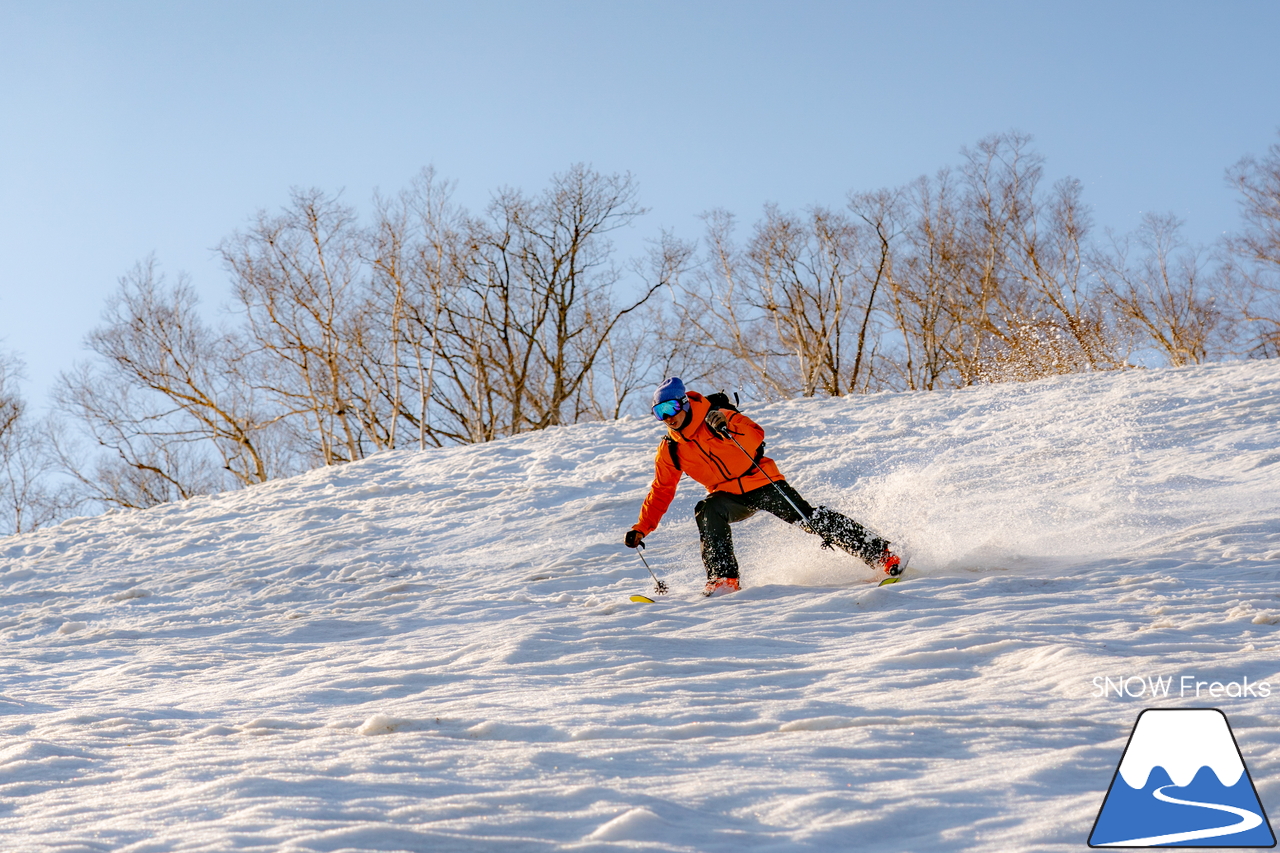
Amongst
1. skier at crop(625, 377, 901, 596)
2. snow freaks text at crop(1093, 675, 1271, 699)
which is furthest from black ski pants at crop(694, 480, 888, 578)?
snow freaks text at crop(1093, 675, 1271, 699)

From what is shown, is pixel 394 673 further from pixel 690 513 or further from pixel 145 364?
pixel 145 364

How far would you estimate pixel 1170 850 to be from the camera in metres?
2.17

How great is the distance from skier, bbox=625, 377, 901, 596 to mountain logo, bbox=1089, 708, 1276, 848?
3.43m

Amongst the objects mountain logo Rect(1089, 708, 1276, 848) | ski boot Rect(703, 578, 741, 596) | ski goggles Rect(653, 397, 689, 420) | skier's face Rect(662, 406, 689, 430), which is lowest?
mountain logo Rect(1089, 708, 1276, 848)

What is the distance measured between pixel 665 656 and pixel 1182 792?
2.64 metres

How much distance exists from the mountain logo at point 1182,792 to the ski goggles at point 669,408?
3.77 metres

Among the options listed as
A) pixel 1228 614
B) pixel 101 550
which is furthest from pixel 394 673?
pixel 101 550

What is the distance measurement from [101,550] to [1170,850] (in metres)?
12.2

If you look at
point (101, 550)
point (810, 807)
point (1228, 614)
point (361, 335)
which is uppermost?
point (361, 335)

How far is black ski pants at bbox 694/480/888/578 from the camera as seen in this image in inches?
247

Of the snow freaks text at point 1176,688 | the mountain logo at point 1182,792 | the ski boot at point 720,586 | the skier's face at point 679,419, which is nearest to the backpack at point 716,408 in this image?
the skier's face at point 679,419

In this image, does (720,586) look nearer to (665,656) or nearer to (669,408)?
(669,408)

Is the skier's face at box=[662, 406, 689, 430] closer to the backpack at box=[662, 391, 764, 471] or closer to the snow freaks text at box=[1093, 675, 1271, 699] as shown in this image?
the backpack at box=[662, 391, 764, 471]

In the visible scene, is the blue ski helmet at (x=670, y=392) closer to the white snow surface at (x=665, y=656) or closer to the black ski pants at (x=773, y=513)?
the black ski pants at (x=773, y=513)
